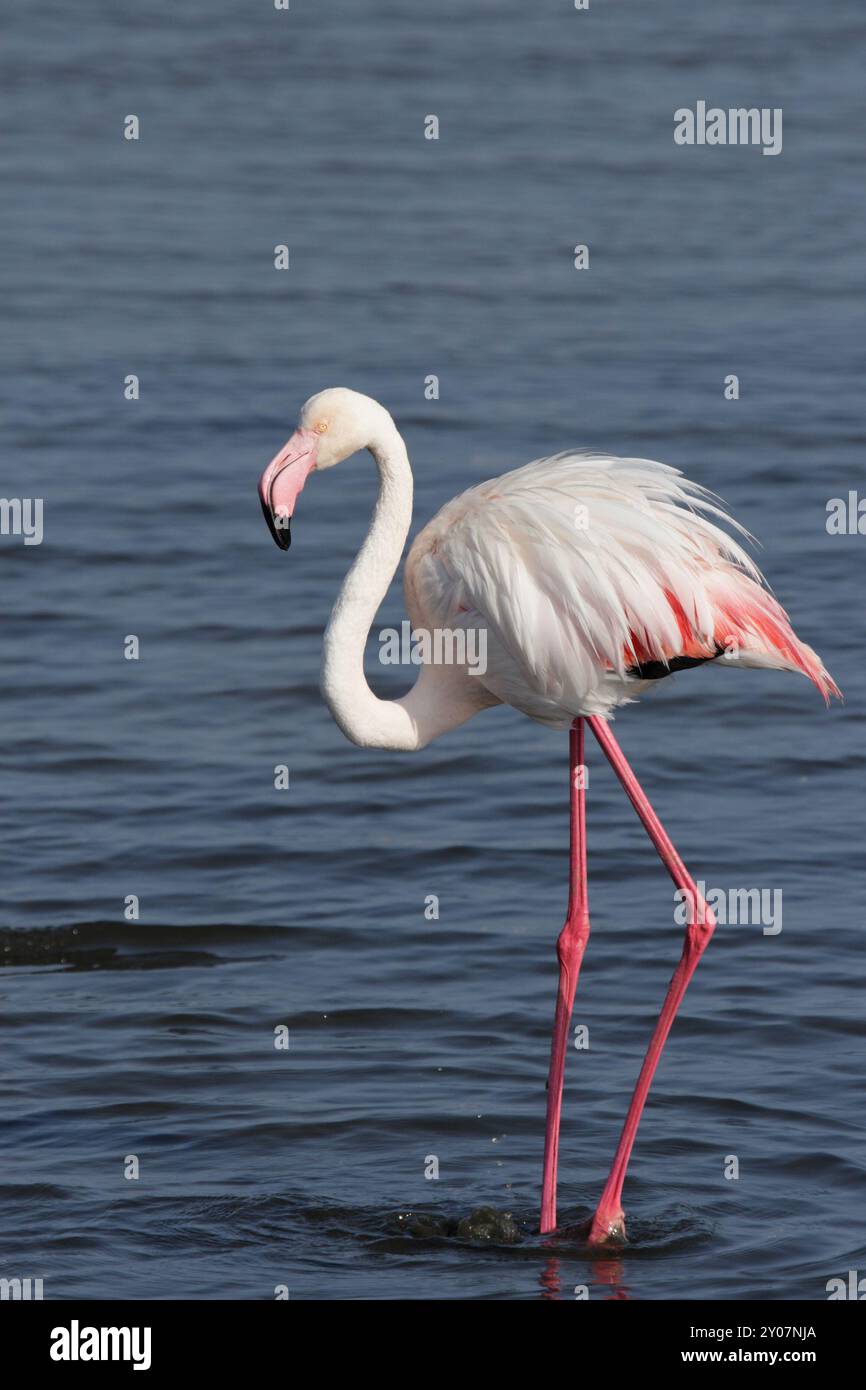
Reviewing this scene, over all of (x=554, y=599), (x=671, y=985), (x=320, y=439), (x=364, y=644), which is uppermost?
(x=320, y=439)

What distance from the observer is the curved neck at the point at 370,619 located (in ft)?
23.5

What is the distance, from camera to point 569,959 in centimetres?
777

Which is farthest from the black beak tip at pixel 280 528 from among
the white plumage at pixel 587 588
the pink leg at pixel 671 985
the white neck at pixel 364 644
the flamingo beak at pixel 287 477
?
the pink leg at pixel 671 985

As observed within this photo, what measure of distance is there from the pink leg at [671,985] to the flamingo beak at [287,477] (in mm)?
1220

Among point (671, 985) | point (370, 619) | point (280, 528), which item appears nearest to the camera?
point (280, 528)

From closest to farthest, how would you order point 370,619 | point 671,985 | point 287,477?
point 287,477 < point 370,619 < point 671,985

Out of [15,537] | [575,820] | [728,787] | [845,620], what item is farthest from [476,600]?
[15,537]

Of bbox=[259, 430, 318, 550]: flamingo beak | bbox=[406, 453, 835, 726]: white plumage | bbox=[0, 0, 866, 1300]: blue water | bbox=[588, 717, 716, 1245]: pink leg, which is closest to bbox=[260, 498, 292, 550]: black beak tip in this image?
bbox=[259, 430, 318, 550]: flamingo beak

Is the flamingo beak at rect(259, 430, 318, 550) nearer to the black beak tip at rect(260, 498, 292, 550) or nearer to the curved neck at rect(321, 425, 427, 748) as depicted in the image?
the black beak tip at rect(260, 498, 292, 550)

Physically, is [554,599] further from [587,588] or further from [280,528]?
[280,528]

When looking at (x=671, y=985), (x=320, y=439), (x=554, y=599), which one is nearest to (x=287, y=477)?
(x=320, y=439)

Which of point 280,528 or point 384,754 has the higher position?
point 280,528

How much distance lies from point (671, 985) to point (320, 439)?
2.07 metres

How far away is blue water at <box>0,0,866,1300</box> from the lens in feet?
24.7
